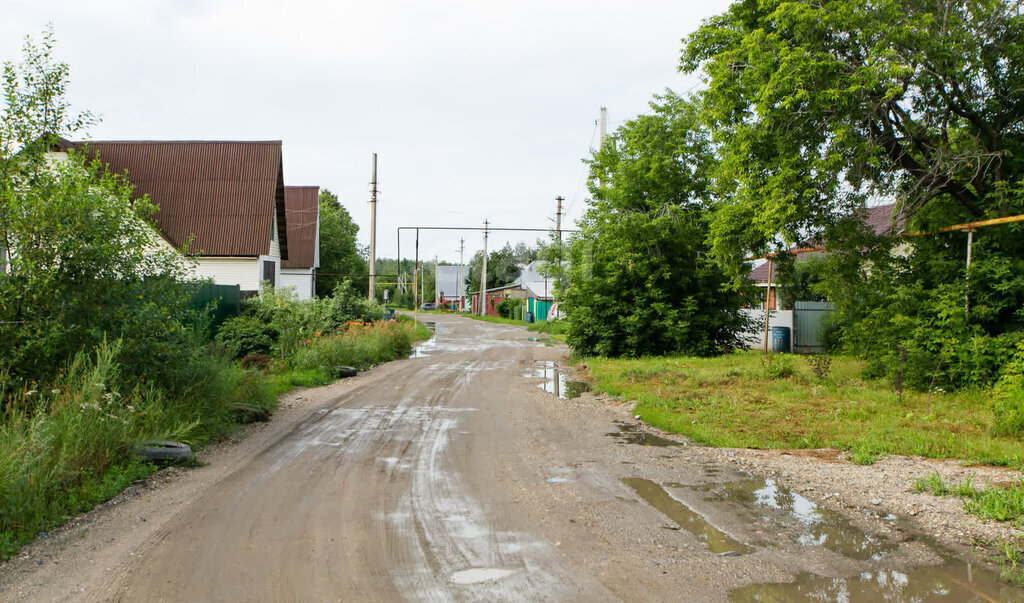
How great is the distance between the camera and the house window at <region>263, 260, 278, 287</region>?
26.6 metres

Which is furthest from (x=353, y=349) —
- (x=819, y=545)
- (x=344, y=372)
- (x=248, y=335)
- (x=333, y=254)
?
(x=333, y=254)

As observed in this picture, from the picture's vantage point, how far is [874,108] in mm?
12805

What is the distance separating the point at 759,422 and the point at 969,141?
7.40m

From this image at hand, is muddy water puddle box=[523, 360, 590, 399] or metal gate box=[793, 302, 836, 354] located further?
metal gate box=[793, 302, 836, 354]

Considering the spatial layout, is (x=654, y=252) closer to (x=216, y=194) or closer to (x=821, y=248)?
(x=821, y=248)

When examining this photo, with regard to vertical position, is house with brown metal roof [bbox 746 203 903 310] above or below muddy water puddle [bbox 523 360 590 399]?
above

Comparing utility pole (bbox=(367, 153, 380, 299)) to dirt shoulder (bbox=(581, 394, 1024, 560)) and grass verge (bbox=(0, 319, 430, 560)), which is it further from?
dirt shoulder (bbox=(581, 394, 1024, 560))

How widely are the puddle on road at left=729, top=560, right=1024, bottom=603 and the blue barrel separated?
65.3 feet

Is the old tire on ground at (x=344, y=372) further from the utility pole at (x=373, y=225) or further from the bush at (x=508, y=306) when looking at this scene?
the bush at (x=508, y=306)

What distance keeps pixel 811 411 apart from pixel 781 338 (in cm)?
1340

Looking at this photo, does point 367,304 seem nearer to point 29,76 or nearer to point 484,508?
point 29,76

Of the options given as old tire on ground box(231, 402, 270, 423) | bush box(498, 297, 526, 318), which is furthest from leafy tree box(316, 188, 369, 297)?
old tire on ground box(231, 402, 270, 423)

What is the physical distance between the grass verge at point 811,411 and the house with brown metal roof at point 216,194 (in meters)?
16.3

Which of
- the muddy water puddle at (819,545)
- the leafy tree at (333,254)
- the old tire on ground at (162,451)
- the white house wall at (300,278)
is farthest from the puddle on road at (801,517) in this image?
the leafy tree at (333,254)
